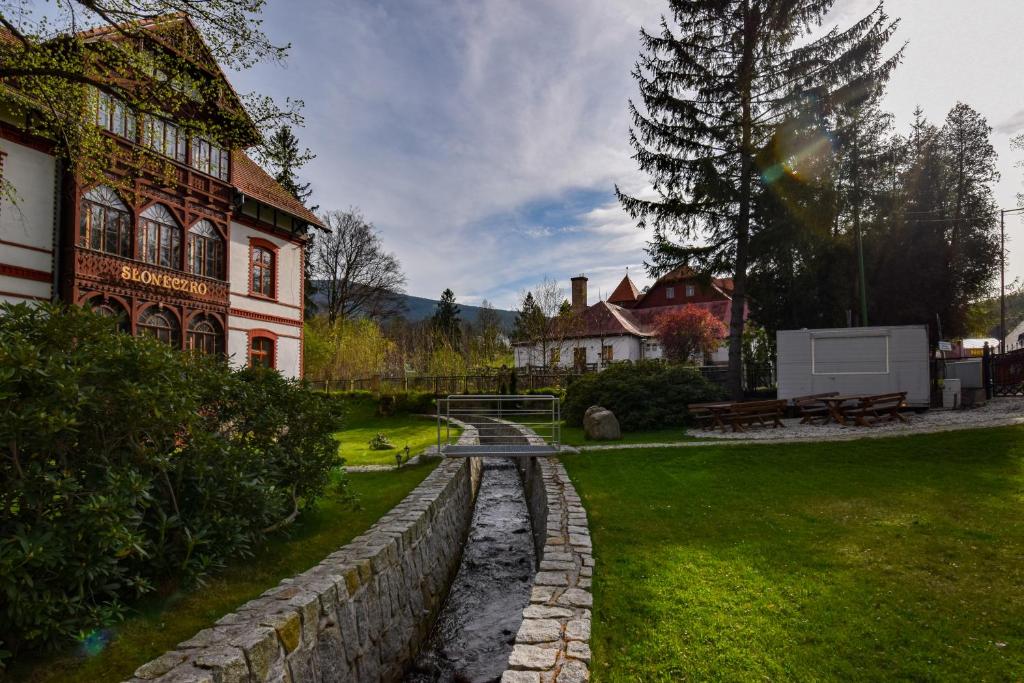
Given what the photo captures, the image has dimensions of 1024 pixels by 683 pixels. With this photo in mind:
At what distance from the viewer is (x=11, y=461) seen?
3.47 metres

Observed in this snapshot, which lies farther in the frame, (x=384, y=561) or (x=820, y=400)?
(x=820, y=400)

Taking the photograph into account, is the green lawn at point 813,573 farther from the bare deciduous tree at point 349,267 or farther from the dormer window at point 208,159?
the bare deciduous tree at point 349,267

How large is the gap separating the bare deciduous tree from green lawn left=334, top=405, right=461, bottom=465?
17700 millimetres

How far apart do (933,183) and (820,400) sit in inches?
869

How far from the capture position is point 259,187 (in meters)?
21.2

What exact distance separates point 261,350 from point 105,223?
22.8 ft

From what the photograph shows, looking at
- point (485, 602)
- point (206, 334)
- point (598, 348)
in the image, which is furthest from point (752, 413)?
point (598, 348)

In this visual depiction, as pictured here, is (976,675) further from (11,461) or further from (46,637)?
(11,461)

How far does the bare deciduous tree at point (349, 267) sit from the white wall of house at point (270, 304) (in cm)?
1836

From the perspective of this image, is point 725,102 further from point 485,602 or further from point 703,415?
point 485,602

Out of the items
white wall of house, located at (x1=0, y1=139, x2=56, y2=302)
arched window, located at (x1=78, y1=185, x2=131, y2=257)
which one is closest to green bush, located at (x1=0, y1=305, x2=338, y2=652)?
white wall of house, located at (x1=0, y1=139, x2=56, y2=302)

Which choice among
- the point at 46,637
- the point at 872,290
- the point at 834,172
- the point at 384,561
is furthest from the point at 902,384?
the point at 46,637

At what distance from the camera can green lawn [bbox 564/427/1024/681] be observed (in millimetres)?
3412

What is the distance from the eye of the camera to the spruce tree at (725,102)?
1797 cm
